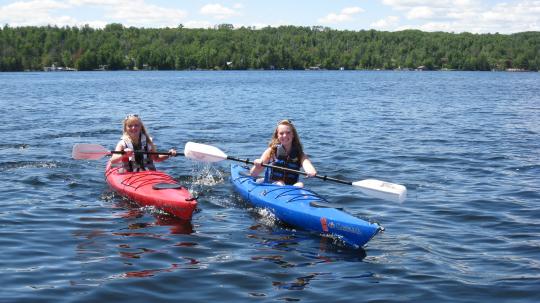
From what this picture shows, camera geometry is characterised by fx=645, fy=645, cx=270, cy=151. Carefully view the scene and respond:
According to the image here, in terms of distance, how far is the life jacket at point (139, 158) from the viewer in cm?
1003

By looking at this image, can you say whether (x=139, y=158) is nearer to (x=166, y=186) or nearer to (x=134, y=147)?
(x=134, y=147)

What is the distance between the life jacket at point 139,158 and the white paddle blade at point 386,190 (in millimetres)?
3637

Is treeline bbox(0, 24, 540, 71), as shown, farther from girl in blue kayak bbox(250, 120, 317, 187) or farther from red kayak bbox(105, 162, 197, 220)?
girl in blue kayak bbox(250, 120, 317, 187)

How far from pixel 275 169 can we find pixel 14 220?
367 cm

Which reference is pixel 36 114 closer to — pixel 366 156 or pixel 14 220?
pixel 366 156

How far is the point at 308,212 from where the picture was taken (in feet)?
26.3

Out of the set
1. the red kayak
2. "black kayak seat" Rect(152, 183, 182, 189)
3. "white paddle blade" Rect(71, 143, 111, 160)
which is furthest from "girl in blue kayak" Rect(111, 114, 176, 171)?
"black kayak seat" Rect(152, 183, 182, 189)

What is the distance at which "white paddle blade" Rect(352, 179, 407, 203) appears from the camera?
7.96 meters

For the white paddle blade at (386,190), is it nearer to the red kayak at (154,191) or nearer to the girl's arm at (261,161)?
the girl's arm at (261,161)

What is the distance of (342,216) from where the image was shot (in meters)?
7.66

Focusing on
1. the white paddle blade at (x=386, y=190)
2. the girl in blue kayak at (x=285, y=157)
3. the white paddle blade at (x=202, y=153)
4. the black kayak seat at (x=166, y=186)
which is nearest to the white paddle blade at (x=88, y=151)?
the white paddle blade at (x=202, y=153)

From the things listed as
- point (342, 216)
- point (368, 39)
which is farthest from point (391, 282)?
point (368, 39)

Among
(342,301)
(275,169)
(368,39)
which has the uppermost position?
(368,39)

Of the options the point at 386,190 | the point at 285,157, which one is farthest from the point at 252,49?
the point at 386,190
